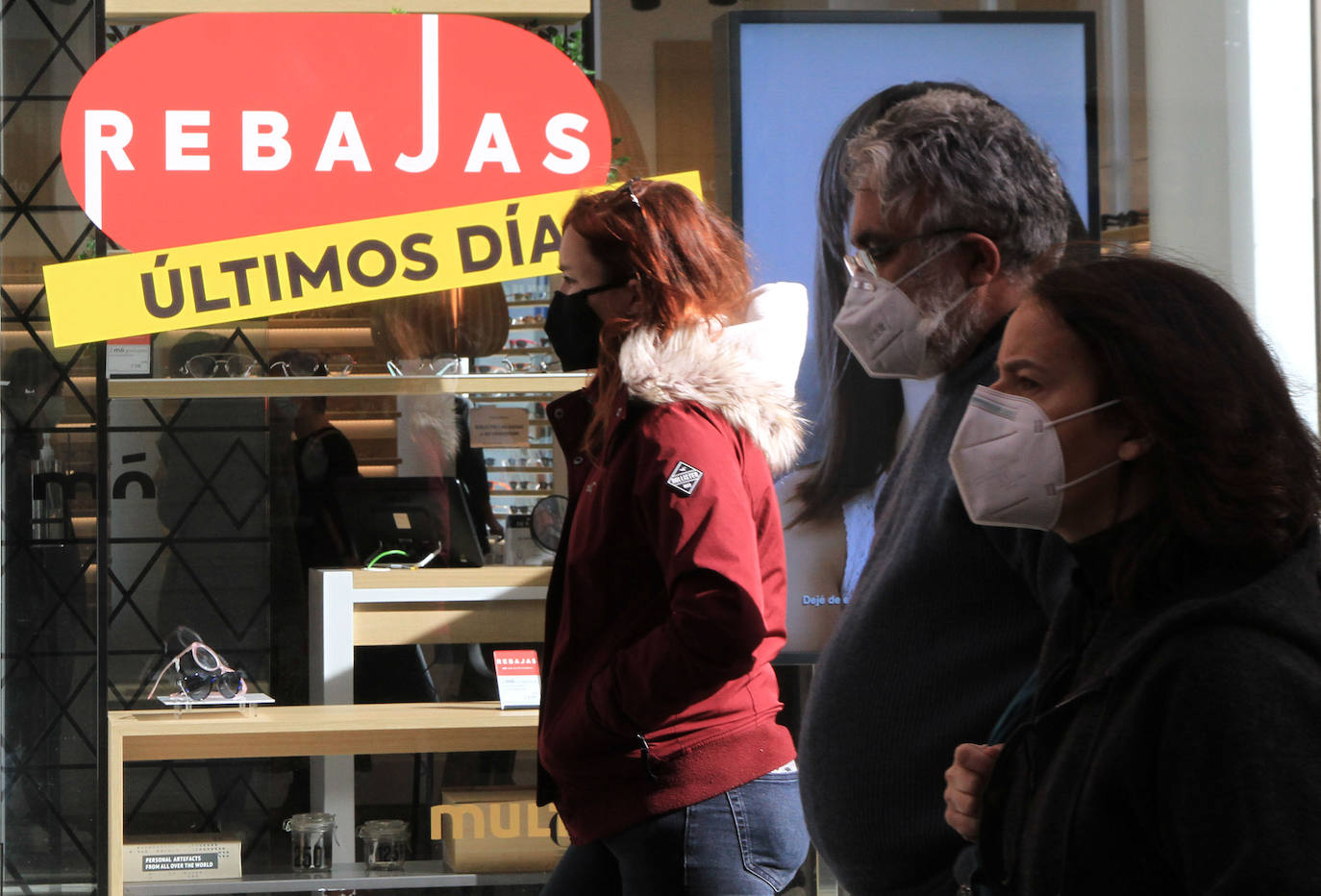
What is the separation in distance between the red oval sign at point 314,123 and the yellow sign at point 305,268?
39mm

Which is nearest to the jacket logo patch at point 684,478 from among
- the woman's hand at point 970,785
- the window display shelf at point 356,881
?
the woman's hand at point 970,785

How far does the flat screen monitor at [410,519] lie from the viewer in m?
3.56

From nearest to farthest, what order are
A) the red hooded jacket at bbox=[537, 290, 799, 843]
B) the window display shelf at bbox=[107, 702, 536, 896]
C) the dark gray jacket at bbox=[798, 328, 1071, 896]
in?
the dark gray jacket at bbox=[798, 328, 1071, 896] → the red hooded jacket at bbox=[537, 290, 799, 843] → the window display shelf at bbox=[107, 702, 536, 896]

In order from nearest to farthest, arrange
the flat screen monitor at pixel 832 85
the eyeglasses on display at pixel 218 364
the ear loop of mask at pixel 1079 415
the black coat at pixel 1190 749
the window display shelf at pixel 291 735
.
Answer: the black coat at pixel 1190 749 < the ear loop of mask at pixel 1079 415 < the flat screen monitor at pixel 832 85 < the window display shelf at pixel 291 735 < the eyeglasses on display at pixel 218 364

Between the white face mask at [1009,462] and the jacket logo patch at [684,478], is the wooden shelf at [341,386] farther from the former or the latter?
the white face mask at [1009,462]

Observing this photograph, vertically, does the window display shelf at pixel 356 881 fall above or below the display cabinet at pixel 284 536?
below

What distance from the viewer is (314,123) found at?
11.7 ft

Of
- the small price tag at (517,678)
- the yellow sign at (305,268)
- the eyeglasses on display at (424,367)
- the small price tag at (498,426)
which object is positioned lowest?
the small price tag at (517,678)

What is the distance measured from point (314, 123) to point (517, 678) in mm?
1461

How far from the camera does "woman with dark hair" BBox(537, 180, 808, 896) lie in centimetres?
181

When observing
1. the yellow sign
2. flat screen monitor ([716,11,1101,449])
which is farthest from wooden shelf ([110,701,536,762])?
flat screen monitor ([716,11,1101,449])

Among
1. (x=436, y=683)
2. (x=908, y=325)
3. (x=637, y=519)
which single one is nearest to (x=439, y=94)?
(x=436, y=683)

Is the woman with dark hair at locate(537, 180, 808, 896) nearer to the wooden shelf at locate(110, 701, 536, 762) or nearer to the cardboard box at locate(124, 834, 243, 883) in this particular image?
the wooden shelf at locate(110, 701, 536, 762)

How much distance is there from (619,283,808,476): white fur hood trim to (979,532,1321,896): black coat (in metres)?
0.92
